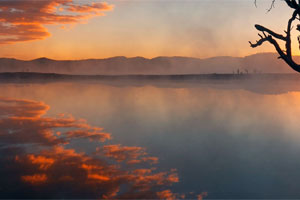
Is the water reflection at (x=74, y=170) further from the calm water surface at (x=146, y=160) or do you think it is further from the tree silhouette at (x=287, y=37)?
the tree silhouette at (x=287, y=37)

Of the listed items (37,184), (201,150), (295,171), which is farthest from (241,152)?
(37,184)

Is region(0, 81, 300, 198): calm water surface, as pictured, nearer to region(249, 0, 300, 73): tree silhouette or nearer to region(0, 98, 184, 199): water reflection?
region(0, 98, 184, 199): water reflection

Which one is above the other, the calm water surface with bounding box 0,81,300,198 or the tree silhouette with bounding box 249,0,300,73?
the tree silhouette with bounding box 249,0,300,73

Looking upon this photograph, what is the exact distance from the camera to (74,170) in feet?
44.7

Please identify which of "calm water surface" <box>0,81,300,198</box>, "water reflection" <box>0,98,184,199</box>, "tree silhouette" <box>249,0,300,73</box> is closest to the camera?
"tree silhouette" <box>249,0,300,73</box>

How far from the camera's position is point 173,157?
53.8ft

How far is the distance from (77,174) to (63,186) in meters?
1.41

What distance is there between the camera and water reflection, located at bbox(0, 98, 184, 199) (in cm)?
1123

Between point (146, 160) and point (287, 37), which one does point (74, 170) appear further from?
point (287, 37)

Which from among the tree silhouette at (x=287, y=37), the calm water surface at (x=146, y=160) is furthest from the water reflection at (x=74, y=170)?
the tree silhouette at (x=287, y=37)

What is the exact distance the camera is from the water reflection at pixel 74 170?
36.9 feet

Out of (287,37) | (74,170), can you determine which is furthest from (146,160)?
(287,37)

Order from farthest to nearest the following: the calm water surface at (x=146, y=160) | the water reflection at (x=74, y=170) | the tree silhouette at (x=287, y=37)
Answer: the calm water surface at (x=146, y=160) → the water reflection at (x=74, y=170) → the tree silhouette at (x=287, y=37)

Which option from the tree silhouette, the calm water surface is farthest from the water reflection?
the tree silhouette
